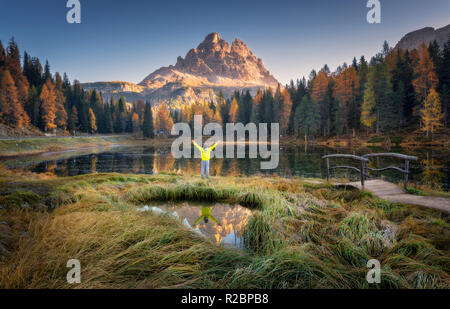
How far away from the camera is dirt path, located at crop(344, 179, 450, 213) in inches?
220

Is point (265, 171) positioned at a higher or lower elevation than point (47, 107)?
lower

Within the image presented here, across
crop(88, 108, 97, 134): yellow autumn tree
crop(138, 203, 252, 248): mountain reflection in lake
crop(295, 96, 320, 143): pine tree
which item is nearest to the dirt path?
crop(138, 203, 252, 248): mountain reflection in lake

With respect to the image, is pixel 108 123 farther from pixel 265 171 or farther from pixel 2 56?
pixel 265 171

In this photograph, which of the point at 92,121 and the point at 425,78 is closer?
the point at 425,78

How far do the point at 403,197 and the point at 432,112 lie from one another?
126ft

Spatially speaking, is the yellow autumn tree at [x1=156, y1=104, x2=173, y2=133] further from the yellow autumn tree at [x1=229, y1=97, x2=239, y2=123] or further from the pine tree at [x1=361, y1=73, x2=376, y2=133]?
the pine tree at [x1=361, y1=73, x2=376, y2=133]

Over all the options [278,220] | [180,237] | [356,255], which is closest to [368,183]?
[278,220]

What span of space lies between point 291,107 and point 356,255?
63795 mm

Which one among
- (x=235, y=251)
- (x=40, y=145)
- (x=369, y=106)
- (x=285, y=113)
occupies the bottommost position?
(x=235, y=251)

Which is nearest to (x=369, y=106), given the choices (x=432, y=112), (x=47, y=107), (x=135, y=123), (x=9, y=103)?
(x=432, y=112)

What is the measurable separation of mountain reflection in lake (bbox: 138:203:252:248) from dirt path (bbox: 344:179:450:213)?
4253 millimetres

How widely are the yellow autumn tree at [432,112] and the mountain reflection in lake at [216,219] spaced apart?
4070 cm

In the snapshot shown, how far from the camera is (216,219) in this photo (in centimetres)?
579
